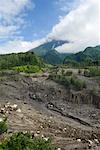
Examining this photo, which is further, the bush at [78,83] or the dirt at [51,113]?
the bush at [78,83]

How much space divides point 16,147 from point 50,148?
1.02 metres

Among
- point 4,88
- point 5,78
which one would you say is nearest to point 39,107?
point 4,88

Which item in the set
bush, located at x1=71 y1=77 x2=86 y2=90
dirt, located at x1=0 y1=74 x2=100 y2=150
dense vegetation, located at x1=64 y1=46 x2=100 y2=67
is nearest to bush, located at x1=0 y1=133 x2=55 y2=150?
dirt, located at x1=0 y1=74 x2=100 y2=150

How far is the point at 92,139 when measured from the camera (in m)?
13.3

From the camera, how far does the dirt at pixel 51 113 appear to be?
13398mm

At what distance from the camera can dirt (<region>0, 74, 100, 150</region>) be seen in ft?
44.0

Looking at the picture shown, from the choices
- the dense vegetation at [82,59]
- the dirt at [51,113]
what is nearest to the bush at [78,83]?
the dirt at [51,113]

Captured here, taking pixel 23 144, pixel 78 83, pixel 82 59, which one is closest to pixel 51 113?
pixel 78 83

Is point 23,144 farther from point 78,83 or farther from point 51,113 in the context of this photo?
point 78,83

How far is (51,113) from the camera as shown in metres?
17.7

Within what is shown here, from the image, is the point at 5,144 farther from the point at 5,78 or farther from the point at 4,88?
the point at 5,78

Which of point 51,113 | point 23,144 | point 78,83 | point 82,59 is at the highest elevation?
point 78,83

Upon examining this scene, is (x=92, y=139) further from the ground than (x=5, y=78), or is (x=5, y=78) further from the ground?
(x=5, y=78)

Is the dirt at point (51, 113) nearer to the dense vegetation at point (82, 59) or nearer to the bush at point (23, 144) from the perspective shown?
the bush at point (23, 144)
